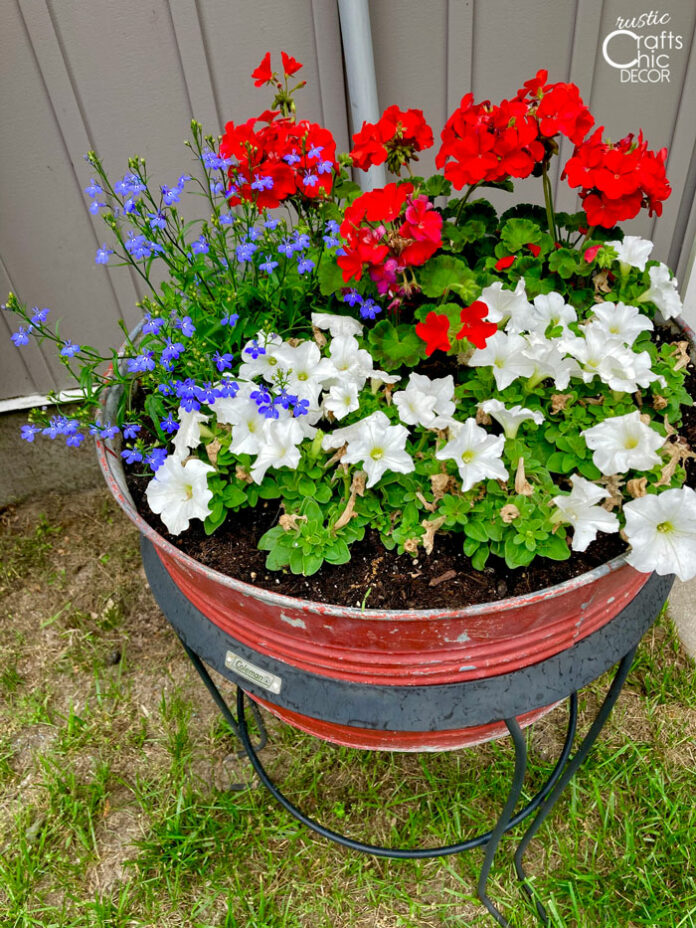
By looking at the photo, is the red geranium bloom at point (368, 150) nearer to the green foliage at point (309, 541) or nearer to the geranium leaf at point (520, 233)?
the geranium leaf at point (520, 233)

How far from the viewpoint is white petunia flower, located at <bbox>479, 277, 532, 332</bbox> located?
3.52 ft

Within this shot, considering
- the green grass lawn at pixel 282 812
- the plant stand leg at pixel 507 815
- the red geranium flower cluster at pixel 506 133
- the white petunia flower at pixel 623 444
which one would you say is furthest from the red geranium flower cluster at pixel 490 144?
the green grass lawn at pixel 282 812

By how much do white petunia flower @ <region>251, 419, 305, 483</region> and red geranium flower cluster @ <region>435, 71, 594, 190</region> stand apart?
45 cm

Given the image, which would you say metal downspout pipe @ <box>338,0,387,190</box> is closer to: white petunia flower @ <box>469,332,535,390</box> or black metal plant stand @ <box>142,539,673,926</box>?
white petunia flower @ <box>469,332,535,390</box>

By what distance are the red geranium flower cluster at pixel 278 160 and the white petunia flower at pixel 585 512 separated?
24.0 inches

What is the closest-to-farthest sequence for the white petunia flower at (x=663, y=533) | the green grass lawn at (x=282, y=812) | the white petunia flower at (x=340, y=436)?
the white petunia flower at (x=663, y=533) → the white petunia flower at (x=340, y=436) → the green grass lawn at (x=282, y=812)

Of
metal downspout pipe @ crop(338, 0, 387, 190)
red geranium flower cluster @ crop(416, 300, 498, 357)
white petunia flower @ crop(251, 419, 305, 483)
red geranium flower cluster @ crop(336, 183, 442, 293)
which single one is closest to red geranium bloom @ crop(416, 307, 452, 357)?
red geranium flower cluster @ crop(416, 300, 498, 357)

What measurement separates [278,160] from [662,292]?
0.64 meters

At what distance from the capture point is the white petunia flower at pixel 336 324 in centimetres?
110

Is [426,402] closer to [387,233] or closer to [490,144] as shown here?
[387,233]

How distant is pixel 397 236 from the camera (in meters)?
1.00

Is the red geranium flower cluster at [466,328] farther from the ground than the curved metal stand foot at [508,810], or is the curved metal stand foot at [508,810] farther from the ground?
the red geranium flower cluster at [466,328]

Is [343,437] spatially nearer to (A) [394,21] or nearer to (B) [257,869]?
(B) [257,869]

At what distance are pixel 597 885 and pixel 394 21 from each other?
1.97m
